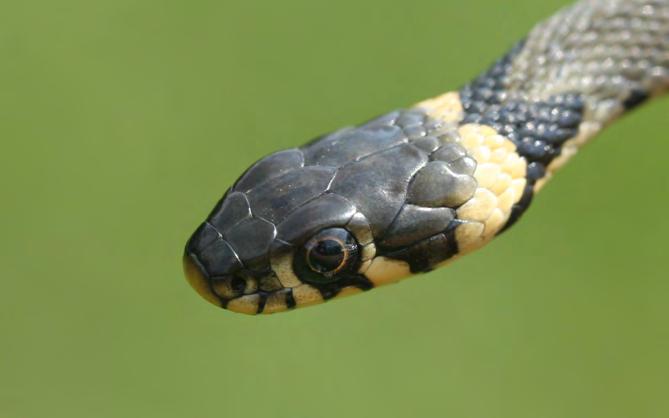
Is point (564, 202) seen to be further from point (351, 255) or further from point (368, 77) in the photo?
point (351, 255)

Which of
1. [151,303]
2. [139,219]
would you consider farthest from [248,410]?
[139,219]

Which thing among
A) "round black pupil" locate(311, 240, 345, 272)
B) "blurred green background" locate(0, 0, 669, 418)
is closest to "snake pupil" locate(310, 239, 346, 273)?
"round black pupil" locate(311, 240, 345, 272)

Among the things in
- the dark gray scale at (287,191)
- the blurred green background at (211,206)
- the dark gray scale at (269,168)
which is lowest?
the blurred green background at (211,206)

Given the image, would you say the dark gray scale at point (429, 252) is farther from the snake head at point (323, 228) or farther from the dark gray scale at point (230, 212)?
the dark gray scale at point (230, 212)

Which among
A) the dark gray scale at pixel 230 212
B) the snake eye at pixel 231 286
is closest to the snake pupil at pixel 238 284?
the snake eye at pixel 231 286

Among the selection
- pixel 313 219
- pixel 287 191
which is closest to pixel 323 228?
pixel 313 219

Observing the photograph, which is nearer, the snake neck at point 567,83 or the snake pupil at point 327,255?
the snake pupil at point 327,255

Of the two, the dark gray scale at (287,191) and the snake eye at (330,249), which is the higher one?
the dark gray scale at (287,191)
